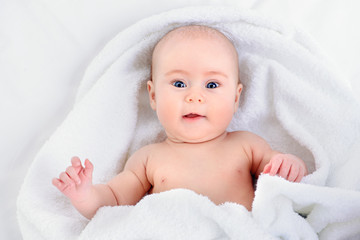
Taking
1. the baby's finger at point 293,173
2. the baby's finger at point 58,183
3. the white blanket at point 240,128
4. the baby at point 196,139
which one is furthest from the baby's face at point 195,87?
the baby's finger at point 58,183

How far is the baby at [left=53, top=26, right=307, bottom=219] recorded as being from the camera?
1.26 m

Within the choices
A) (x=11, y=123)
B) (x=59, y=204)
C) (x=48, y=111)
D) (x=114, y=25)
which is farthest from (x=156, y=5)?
(x=59, y=204)

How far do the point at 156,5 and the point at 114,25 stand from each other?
0.15 metres

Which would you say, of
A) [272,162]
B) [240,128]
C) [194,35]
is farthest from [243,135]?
[194,35]

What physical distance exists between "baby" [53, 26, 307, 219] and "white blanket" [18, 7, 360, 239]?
0.28 feet

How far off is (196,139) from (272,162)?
24cm

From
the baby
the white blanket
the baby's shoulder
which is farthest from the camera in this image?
the baby's shoulder

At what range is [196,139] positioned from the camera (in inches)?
51.9

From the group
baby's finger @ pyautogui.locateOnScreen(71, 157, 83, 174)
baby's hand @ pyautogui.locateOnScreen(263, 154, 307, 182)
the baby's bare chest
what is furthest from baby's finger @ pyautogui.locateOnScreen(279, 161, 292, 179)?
baby's finger @ pyautogui.locateOnScreen(71, 157, 83, 174)

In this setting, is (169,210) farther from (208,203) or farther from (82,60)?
(82,60)

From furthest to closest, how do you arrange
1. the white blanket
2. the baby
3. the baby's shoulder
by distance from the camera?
the baby's shoulder → the baby → the white blanket

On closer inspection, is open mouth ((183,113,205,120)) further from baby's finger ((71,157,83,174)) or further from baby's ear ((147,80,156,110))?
baby's finger ((71,157,83,174))

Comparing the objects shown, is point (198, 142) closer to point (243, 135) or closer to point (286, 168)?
point (243, 135)

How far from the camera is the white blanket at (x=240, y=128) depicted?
1.09 meters
